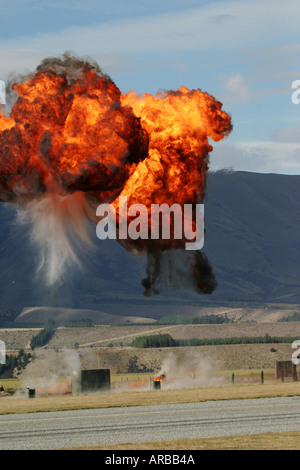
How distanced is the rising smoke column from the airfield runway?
11632 mm

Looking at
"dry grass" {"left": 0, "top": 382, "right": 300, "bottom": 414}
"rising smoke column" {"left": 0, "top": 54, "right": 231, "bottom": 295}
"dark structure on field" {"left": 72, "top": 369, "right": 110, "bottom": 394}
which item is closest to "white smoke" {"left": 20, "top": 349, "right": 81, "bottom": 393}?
"dark structure on field" {"left": 72, "top": 369, "right": 110, "bottom": 394}

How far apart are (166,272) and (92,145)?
12.5 meters

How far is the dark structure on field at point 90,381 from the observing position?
85750mm

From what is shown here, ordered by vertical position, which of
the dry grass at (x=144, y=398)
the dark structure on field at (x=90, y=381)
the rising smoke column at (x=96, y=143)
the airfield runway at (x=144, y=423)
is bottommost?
the airfield runway at (x=144, y=423)

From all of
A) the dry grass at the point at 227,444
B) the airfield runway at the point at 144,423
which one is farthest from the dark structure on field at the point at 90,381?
the dry grass at the point at 227,444

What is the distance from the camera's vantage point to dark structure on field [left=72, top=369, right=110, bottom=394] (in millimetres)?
85750

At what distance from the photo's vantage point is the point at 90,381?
8625 cm

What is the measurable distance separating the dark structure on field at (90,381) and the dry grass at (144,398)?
263 centimetres

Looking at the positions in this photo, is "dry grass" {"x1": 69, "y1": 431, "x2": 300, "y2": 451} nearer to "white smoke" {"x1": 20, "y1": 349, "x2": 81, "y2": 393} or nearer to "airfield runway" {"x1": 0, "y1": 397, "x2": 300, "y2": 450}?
"airfield runway" {"x1": 0, "y1": 397, "x2": 300, "y2": 450}

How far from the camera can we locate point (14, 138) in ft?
178

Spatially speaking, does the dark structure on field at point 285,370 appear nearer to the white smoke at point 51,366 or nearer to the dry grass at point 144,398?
the dry grass at point 144,398

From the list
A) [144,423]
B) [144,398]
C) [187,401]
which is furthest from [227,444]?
[144,398]
